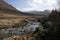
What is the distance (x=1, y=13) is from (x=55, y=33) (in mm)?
60662

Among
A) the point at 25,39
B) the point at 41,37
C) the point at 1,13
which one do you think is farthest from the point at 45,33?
the point at 1,13

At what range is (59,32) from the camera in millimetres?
7699

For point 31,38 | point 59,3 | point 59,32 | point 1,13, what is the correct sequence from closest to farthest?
point 59,32 < point 59,3 < point 31,38 < point 1,13

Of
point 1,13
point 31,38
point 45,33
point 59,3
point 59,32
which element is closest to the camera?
point 59,32

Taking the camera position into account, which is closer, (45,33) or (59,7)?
(59,7)

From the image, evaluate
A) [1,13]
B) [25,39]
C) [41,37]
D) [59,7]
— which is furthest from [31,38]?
[1,13]

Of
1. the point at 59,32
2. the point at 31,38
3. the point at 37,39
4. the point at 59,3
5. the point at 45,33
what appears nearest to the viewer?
the point at 59,32

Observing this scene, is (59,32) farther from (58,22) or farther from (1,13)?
(1,13)

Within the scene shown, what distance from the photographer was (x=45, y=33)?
976 cm

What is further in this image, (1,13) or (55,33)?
(1,13)

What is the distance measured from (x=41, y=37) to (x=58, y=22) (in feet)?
8.13

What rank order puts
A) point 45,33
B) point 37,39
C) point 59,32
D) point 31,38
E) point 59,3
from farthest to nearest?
point 31,38 → point 37,39 → point 45,33 → point 59,3 → point 59,32

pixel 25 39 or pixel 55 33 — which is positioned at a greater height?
pixel 55 33

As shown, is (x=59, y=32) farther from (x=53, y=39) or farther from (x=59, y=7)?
(x=59, y=7)
